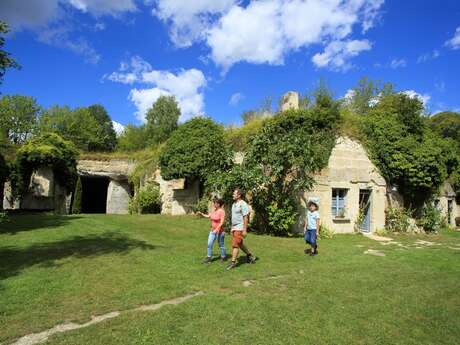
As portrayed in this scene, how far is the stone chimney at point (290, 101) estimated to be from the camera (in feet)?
49.7

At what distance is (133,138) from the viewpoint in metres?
43.8

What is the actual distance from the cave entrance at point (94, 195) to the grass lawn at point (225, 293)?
65.0 feet

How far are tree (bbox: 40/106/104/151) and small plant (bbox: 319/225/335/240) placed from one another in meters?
34.8

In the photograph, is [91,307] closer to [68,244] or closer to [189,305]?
[189,305]

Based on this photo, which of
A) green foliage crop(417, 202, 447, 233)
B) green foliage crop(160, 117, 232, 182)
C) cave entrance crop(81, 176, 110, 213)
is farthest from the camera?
cave entrance crop(81, 176, 110, 213)

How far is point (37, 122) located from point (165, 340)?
45864mm

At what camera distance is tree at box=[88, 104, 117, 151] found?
154 feet

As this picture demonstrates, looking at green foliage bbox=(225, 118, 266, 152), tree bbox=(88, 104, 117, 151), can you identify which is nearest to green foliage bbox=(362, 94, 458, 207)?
green foliage bbox=(225, 118, 266, 152)

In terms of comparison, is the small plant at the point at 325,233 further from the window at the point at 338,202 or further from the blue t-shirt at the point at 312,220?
the blue t-shirt at the point at 312,220

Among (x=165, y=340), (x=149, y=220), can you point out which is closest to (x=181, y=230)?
(x=149, y=220)

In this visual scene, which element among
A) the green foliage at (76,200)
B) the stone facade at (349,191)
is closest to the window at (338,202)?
the stone facade at (349,191)

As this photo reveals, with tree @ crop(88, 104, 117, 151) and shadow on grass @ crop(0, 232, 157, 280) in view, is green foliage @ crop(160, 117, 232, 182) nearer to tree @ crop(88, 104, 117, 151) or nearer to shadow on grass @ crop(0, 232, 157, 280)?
shadow on grass @ crop(0, 232, 157, 280)

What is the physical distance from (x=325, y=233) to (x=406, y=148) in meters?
5.59

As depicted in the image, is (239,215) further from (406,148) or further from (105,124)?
(105,124)
